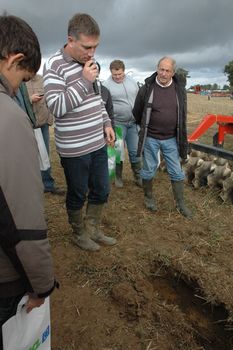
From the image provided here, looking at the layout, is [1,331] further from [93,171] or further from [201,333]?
[93,171]

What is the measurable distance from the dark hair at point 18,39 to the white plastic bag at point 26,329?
948mm

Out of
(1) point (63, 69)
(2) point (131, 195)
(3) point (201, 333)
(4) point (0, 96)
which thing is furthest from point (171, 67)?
(4) point (0, 96)

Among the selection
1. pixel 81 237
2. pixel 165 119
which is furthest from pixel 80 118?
pixel 165 119

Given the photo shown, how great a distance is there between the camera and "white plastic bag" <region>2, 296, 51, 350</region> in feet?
4.59

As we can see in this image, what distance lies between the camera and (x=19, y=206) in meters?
1.30

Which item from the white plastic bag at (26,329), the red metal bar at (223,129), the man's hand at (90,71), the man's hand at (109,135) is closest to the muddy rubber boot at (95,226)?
the man's hand at (109,135)

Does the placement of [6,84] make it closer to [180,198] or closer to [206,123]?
[180,198]

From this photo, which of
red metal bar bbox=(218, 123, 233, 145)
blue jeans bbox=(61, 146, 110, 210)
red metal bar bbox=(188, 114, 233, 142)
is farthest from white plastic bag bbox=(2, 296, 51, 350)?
red metal bar bbox=(218, 123, 233, 145)

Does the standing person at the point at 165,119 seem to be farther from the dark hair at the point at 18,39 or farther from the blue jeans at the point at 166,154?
the dark hair at the point at 18,39

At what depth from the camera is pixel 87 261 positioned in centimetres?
340

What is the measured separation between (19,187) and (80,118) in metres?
1.83

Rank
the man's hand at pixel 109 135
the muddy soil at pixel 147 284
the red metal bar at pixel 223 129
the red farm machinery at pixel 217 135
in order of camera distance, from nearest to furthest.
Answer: the muddy soil at pixel 147 284 → the man's hand at pixel 109 135 → the red farm machinery at pixel 217 135 → the red metal bar at pixel 223 129

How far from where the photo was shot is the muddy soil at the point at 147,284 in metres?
2.56

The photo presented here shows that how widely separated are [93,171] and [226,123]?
14.4 feet
